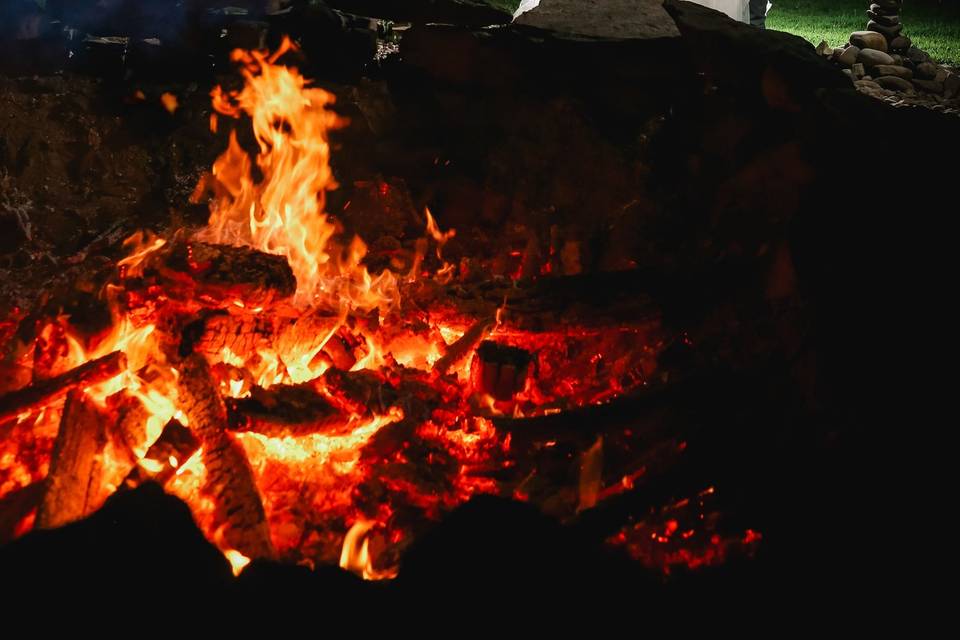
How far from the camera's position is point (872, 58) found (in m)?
8.10

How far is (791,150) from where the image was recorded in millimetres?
2877

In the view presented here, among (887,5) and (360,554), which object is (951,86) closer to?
(887,5)

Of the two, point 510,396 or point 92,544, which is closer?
point 92,544

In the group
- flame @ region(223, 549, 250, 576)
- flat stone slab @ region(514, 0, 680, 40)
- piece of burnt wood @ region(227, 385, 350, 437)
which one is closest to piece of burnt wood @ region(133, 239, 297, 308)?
piece of burnt wood @ region(227, 385, 350, 437)

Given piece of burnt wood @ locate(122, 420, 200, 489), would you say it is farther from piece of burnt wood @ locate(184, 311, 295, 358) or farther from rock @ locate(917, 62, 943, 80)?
rock @ locate(917, 62, 943, 80)

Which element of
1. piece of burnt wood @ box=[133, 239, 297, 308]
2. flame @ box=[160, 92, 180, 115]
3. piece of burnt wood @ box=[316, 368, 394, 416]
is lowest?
piece of burnt wood @ box=[316, 368, 394, 416]

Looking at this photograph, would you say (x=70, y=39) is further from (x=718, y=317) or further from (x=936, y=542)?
(x=936, y=542)

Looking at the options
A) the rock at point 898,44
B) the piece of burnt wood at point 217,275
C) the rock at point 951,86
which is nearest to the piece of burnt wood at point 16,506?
the piece of burnt wood at point 217,275

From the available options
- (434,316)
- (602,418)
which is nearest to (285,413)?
(434,316)

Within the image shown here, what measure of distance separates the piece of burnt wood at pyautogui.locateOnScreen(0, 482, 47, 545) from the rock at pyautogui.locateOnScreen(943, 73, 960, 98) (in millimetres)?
9982

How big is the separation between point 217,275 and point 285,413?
0.80 m

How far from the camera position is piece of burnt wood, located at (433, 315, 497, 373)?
327 centimetres

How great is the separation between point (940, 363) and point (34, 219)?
17.4ft

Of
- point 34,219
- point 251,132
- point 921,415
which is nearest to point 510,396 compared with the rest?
point 921,415
